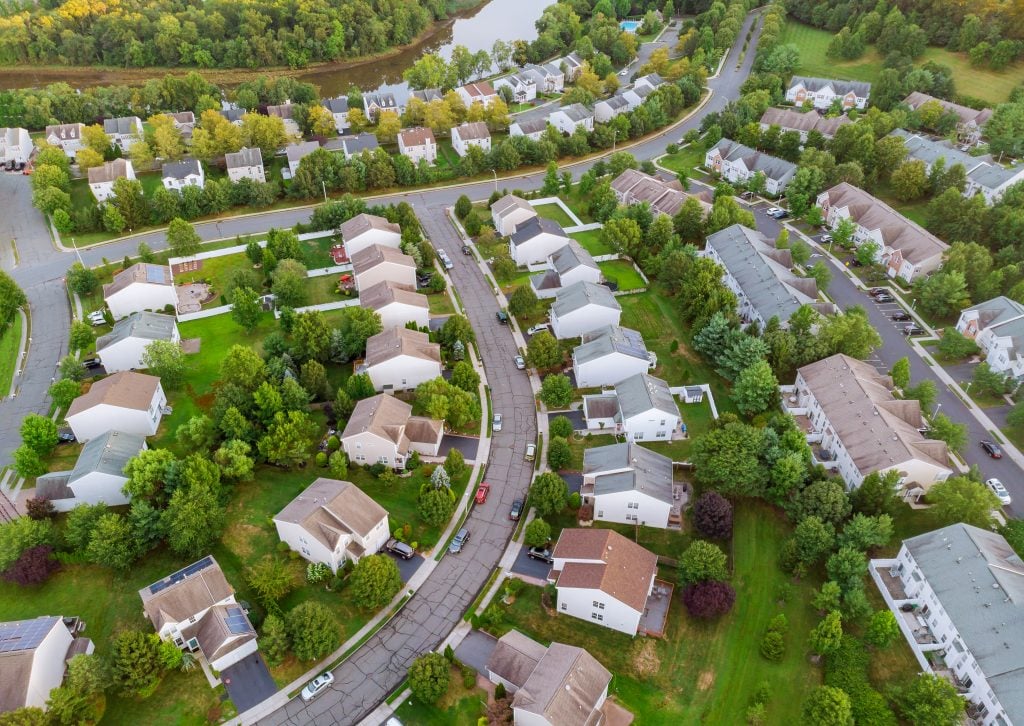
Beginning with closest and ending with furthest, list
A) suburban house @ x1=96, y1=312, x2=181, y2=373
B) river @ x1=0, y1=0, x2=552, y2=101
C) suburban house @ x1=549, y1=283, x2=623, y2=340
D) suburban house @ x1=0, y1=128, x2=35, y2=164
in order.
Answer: suburban house @ x1=96, y1=312, x2=181, y2=373
suburban house @ x1=549, y1=283, x2=623, y2=340
suburban house @ x1=0, y1=128, x2=35, y2=164
river @ x1=0, y1=0, x2=552, y2=101

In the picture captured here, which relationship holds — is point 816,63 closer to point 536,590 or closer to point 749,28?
point 749,28

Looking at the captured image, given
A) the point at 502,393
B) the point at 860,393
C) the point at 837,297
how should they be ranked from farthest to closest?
1. the point at 837,297
2. the point at 502,393
3. the point at 860,393

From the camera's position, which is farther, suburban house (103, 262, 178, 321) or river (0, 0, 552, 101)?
river (0, 0, 552, 101)

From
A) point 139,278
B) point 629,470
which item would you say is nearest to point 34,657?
point 629,470

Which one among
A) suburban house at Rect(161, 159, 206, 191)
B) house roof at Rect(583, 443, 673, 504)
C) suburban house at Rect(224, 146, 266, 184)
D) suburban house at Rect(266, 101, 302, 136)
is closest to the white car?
house roof at Rect(583, 443, 673, 504)

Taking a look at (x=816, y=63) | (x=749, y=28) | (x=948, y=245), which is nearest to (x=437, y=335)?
(x=948, y=245)

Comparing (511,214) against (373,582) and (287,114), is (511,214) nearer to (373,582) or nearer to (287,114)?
(373,582)

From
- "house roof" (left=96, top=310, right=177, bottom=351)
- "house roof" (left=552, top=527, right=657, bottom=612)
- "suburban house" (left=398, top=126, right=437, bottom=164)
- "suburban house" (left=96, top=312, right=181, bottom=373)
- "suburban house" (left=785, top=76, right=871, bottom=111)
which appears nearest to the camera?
"house roof" (left=552, top=527, right=657, bottom=612)

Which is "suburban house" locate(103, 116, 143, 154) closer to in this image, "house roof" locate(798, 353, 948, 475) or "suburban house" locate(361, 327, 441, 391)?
"suburban house" locate(361, 327, 441, 391)
